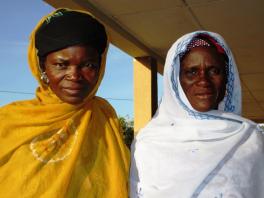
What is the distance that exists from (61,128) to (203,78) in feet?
2.20

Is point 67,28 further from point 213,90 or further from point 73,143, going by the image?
point 213,90

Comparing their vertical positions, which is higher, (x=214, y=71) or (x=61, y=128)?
(x=214, y=71)

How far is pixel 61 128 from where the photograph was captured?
1.79m

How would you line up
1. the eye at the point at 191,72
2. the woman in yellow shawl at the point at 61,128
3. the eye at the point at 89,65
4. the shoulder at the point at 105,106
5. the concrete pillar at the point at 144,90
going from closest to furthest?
the woman in yellow shawl at the point at 61,128, the eye at the point at 89,65, the eye at the point at 191,72, the shoulder at the point at 105,106, the concrete pillar at the point at 144,90

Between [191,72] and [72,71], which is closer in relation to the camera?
[72,71]

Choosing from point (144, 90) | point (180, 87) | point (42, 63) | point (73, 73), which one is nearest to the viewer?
point (73, 73)

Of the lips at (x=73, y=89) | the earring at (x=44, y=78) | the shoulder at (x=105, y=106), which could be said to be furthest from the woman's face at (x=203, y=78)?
the earring at (x=44, y=78)

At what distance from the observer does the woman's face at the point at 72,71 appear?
1727 mm

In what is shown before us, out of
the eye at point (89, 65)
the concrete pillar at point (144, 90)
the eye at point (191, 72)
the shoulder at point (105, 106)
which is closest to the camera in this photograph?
the eye at point (89, 65)

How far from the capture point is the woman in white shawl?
70.0 inches

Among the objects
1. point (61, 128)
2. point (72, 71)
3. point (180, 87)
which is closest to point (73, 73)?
point (72, 71)

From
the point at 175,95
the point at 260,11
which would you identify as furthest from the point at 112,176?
the point at 260,11

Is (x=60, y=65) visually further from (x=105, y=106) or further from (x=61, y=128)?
(x=105, y=106)

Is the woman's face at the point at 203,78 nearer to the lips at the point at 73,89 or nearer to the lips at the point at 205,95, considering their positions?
the lips at the point at 205,95
